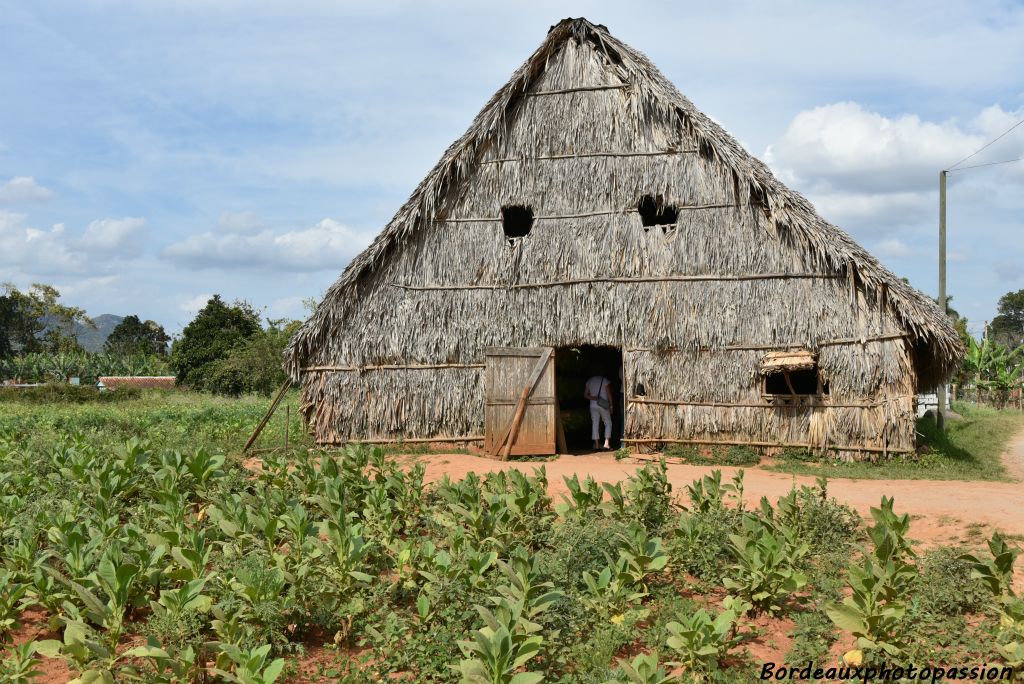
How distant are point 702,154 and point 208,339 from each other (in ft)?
79.6

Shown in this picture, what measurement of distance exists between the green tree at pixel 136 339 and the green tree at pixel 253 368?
23.5 m

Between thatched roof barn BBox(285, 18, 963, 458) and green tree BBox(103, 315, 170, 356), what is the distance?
1641 inches

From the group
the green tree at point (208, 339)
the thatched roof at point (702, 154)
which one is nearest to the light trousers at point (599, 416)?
the thatched roof at point (702, 154)

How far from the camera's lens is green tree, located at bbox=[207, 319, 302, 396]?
29.1 metres

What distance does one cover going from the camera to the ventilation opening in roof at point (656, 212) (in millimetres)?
13586

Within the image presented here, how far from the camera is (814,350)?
41.7 feet

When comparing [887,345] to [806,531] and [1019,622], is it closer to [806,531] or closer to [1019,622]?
[806,531]

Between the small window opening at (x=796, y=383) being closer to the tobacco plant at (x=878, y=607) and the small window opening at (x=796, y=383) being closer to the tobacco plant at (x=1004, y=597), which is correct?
the tobacco plant at (x=1004, y=597)

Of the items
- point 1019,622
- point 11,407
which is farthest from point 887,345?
point 11,407

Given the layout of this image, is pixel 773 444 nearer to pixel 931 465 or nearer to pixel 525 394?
pixel 931 465

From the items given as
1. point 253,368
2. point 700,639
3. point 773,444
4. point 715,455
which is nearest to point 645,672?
point 700,639

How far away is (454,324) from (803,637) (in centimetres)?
910

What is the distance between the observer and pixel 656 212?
14023mm

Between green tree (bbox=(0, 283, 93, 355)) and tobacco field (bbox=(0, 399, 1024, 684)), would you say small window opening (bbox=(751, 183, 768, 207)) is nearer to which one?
tobacco field (bbox=(0, 399, 1024, 684))
